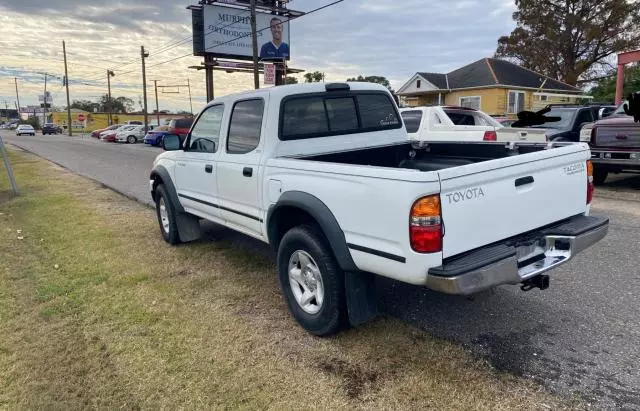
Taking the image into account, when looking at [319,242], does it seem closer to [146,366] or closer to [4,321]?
[146,366]

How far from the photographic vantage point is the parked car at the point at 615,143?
9117 mm

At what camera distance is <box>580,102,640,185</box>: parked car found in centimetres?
912

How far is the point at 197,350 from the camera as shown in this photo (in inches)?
138

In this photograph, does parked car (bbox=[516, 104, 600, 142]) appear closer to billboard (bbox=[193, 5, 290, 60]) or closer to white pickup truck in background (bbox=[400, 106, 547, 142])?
white pickup truck in background (bbox=[400, 106, 547, 142])

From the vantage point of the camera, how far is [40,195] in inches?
423

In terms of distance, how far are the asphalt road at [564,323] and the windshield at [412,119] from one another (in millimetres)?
5274

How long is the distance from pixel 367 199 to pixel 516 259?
1011 mm

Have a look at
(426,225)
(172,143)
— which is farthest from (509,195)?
(172,143)

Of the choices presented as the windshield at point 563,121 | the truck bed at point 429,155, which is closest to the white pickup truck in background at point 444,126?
the windshield at point 563,121

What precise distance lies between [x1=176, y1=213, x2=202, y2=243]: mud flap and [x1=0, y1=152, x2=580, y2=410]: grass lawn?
19.8 inches

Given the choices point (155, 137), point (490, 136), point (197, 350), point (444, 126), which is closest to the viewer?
point (197, 350)

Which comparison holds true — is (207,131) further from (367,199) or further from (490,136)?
(490,136)

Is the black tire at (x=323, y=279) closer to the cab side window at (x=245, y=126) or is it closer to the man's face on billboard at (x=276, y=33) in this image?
the cab side window at (x=245, y=126)

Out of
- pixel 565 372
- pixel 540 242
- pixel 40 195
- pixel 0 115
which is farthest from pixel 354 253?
pixel 0 115
